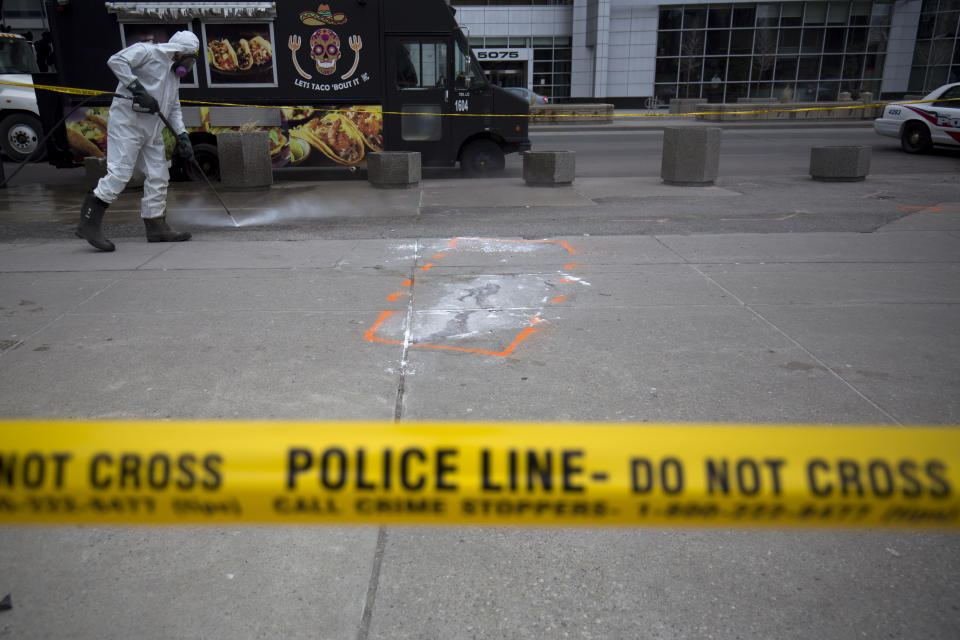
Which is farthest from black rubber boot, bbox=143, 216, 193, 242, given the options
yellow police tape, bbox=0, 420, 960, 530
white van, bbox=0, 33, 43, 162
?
white van, bbox=0, 33, 43, 162

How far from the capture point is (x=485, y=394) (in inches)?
163

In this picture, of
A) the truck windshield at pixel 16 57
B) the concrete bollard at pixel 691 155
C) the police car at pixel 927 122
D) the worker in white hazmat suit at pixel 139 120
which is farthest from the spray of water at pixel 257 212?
the police car at pixel 927 122

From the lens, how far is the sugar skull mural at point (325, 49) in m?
12.7

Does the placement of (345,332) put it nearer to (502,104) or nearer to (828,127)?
(502,104)

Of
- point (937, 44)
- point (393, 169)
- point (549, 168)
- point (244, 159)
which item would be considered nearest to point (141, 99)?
point (244, 159)

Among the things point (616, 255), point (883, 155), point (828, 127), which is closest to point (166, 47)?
point (616, 255)

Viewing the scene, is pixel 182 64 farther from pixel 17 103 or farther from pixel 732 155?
pixel 732 155

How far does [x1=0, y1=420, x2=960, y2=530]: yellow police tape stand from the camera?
1259mm

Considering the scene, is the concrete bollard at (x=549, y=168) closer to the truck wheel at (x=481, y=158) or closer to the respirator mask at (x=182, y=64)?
the truck wheel at (x=481, y=158)

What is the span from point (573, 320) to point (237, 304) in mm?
2661

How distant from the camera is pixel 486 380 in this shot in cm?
434

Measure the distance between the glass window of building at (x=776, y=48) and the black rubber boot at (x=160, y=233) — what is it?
35.9 meters

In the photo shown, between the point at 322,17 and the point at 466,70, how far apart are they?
262cm

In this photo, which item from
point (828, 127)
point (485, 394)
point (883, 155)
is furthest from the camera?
point (828, 127)
